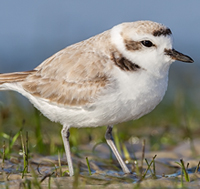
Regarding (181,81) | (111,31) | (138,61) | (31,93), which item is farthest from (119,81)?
(181,81)

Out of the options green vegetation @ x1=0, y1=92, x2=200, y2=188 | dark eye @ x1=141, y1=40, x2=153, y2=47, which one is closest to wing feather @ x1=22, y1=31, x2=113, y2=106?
dark eye @ x1=141, y1=40, x2=153, y2=47

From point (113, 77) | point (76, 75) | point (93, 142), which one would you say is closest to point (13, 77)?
point (76, 75)

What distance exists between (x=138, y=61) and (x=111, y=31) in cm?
48

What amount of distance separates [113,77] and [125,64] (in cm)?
17

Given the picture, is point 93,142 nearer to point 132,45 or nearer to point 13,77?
point 13,77

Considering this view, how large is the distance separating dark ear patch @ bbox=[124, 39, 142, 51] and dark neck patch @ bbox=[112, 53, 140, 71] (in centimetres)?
12

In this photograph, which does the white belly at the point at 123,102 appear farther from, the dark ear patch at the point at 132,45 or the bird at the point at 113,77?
the dark ear patch at the point at 132,45

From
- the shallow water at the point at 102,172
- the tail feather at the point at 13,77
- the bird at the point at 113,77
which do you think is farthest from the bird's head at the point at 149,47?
the tail feather at the point at 13,77

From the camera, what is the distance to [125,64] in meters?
4.18

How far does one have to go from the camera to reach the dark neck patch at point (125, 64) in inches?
164

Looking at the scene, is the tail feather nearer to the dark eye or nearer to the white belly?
the white belly

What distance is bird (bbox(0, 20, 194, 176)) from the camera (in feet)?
13.5

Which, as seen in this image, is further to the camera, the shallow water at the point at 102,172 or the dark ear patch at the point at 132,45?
the dark ear patch at the point at 132,45

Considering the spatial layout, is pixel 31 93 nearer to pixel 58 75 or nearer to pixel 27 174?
pixel 58 75
